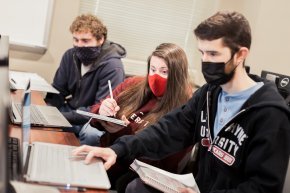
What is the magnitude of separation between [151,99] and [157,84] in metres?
0.12

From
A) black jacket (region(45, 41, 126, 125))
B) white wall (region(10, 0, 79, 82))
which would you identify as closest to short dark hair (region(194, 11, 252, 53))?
black jacket (region(45, 41, 126, 125))

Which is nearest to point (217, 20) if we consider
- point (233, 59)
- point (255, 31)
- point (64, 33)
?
point (233, 59)

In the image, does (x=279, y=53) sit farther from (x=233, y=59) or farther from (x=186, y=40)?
(x=233, y=59)

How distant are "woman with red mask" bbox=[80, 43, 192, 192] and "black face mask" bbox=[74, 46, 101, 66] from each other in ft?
2.06

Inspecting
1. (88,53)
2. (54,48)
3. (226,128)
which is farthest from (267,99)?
(54,48)

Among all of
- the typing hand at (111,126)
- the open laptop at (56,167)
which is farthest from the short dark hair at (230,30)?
the typing hand at (111,126)

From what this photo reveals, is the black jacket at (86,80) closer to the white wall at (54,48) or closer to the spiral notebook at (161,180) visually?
the white wall at (54,48)

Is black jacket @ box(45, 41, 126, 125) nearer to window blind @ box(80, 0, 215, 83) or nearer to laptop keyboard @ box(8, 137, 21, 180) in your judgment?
window blind @ box(80, 0, 215, 83)

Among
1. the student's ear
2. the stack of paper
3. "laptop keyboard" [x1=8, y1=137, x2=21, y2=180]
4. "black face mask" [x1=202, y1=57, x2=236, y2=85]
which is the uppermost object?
the student's ear

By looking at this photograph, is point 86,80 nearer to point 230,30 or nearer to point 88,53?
point 88,53

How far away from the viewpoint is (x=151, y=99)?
2.04 metres

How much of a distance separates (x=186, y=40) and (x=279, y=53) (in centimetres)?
88

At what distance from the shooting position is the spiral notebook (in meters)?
1.27

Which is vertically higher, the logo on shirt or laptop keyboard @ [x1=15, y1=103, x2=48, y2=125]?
the logo on shirt
